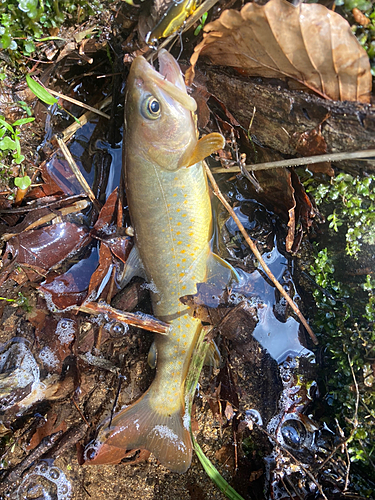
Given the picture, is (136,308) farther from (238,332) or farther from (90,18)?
(90,18)

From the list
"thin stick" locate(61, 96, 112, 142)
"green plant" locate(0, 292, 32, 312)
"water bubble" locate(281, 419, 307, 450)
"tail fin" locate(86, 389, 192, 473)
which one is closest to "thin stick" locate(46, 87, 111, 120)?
"thin stick" locate(61, 96, 112, 142)

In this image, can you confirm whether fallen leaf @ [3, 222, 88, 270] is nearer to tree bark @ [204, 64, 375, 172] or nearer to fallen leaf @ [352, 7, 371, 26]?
tree bark @ [204, 64, 375, 172]

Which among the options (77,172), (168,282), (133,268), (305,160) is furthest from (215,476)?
(77,172)

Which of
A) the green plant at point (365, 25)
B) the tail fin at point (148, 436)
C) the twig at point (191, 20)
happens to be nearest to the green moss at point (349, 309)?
Result: the green plant at point (365, 25)

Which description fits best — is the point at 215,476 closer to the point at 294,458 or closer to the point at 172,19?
the point at 294,458

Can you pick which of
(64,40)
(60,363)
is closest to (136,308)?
(60,363)

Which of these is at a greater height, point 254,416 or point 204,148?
point 204,148

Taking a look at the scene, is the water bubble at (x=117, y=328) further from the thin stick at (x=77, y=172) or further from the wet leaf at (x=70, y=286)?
the thin stick at (x=77, y=172)
